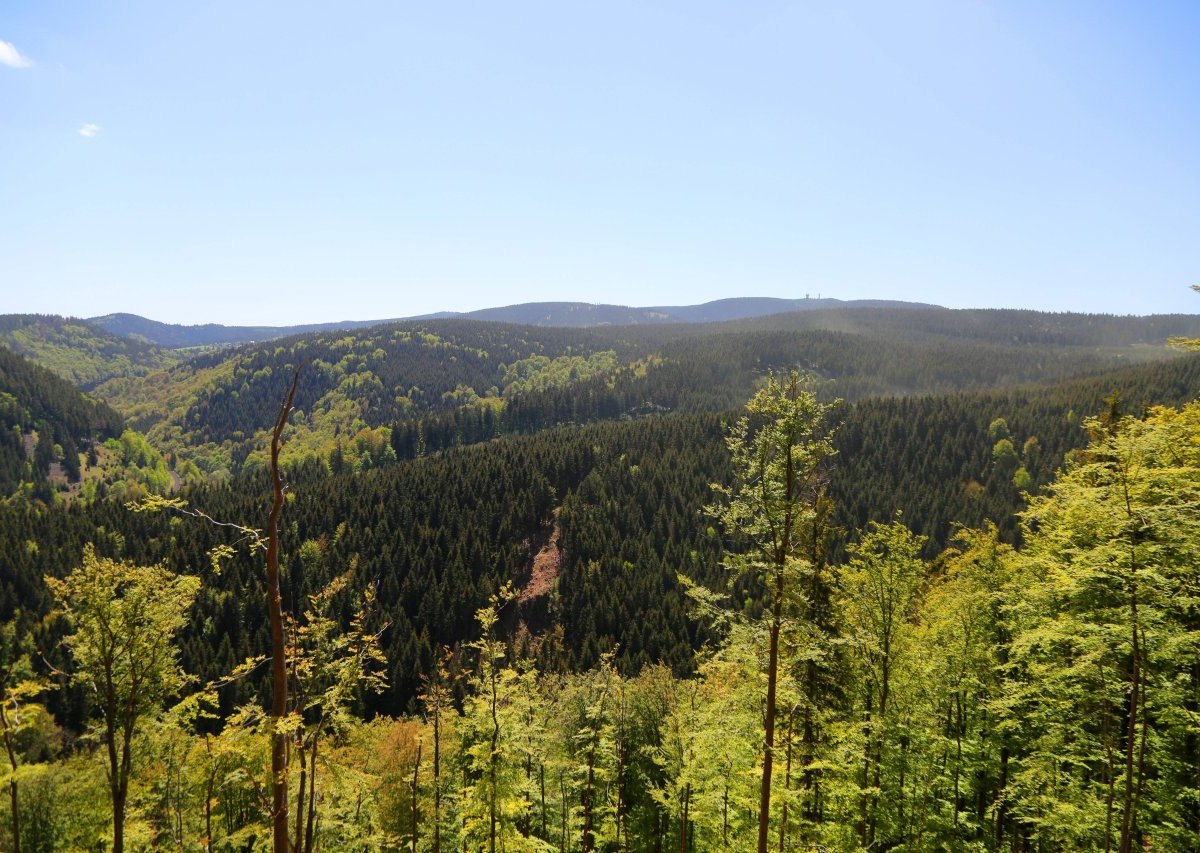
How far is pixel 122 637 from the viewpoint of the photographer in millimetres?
14875

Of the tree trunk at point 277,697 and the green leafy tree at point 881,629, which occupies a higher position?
the tree trunk at point 277,697

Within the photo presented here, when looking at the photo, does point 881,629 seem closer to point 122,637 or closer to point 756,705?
point 756,705

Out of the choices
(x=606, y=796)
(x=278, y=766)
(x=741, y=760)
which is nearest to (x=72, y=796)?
(x=606, y=796)

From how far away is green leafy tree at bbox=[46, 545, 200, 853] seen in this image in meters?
14.5

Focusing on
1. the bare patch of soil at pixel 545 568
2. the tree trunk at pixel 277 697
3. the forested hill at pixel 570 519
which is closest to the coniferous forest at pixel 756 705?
the tree trunk at pixel 277 697

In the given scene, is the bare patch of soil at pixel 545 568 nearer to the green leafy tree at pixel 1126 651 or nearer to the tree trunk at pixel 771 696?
the green leafy tree at pixel 1126 651

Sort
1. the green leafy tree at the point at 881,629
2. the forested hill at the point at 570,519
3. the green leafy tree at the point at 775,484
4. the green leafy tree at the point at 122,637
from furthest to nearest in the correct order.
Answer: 1. the forested hill at the point at 570,519
2. the green leafy tree at the point at 881,629
3. the green leafy tree at the point at 122,637
4. the green leafy tree at the point at 775,484

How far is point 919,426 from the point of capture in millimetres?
153375

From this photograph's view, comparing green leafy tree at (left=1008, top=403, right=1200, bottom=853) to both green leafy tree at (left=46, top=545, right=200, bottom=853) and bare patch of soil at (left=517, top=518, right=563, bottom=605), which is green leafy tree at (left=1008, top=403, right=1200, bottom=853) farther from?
bare patch of soil at (left=517, top=518, right=563, bottom=605)

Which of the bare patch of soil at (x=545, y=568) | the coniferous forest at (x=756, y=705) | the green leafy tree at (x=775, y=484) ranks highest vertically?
the green leafy tree at (x=775, y=484)

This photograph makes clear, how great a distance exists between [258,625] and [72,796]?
5580 cm

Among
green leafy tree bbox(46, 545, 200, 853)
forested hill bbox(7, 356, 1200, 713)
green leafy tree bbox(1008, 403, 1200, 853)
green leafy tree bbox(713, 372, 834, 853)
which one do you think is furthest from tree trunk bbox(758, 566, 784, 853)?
forested hill bbox(7, 356, 1200, 713)

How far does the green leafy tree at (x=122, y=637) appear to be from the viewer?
47.6 feet

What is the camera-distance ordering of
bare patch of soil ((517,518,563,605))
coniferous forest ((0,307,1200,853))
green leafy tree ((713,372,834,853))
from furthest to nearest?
bare patch of soil ((517,518,563,605)) < green leafy tree ((713,372,834,853)) < coniferous forest ((0,307,1200,853))
